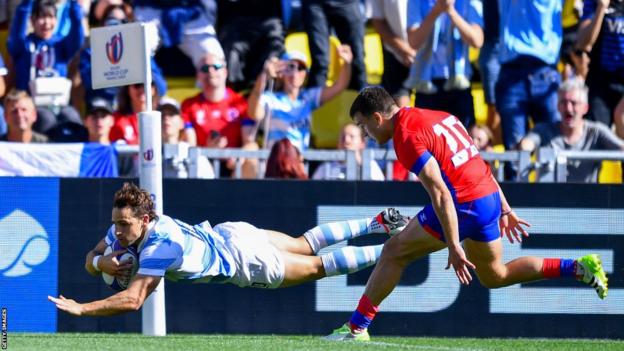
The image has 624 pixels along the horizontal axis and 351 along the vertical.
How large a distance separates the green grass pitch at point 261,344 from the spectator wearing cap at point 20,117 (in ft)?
9.23

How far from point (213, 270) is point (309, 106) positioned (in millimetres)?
4342

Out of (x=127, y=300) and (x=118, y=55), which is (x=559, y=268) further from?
(x=118, y=55)

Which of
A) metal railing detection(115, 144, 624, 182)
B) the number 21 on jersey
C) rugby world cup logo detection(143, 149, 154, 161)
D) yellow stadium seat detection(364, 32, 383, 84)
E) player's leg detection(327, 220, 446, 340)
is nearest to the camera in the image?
the number 21 on jersey

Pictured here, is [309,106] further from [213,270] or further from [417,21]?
[213,270]

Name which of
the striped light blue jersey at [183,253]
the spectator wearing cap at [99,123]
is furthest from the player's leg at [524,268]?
the spectator wearing cap at [99,123]

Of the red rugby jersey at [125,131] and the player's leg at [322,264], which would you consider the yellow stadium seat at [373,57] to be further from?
the player's leg at [322,264]

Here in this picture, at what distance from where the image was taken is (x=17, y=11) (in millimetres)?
13688

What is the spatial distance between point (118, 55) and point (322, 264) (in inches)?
91.8

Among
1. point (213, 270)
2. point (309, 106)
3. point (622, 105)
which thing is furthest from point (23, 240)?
point (622, 105)

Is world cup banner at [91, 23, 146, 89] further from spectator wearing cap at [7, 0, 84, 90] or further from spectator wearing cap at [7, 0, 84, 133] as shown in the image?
spectator wearing cap at [7, 0, 84, 90]

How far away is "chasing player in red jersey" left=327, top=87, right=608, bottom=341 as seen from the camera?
8.84 meters

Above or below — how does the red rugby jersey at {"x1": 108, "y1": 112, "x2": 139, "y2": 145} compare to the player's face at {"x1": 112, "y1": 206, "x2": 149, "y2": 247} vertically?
above

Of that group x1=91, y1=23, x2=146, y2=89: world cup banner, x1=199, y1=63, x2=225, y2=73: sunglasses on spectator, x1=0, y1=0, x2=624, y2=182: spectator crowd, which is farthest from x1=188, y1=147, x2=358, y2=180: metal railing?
x1=199, y1=63, x2=225, y2=73: sunglasses on spectator

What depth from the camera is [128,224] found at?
845 cm
